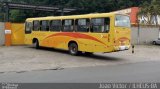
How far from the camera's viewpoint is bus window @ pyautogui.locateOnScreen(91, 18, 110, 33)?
20.0 metres

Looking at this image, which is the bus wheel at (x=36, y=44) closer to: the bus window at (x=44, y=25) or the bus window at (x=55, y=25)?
the bus window at (x=44, y=25)

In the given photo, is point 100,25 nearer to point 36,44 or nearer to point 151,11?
point 36,44

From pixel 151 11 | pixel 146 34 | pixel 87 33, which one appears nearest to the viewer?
pixel 87 33

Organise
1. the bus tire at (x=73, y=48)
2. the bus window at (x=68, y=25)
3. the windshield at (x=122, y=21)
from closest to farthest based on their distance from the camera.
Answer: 1. the windshield at (x=122, y=21)
2. the bus tire at (x=73, y=48)
3. the bus window at (x=68, y=25)

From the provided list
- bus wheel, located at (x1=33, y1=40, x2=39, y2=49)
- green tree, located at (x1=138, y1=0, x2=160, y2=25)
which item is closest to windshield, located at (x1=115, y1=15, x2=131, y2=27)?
bus wheel, located at (x1=33, y1=40, x2=39, y2=49)

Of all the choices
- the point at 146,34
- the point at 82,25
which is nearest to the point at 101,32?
the point at 82,25

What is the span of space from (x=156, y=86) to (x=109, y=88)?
1.69 m

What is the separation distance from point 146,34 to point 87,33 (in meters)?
18.8

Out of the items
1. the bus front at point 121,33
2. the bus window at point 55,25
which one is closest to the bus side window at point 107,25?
the bus front at point 121,33

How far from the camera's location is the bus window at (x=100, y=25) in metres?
20.0

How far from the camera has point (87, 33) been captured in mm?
21422

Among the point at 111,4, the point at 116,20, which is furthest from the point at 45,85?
the point at 111,4

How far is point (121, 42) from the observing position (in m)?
20.4

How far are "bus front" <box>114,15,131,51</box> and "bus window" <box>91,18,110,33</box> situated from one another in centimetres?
56
